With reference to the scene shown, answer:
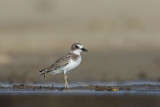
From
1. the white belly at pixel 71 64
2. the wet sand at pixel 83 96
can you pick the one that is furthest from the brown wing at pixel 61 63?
the wet sand at pixel 83 96

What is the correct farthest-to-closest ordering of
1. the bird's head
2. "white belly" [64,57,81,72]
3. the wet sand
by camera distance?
the bird's head
"white belly" [64,57,81,72]
the wet sand

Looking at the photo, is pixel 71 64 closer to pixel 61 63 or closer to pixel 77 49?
pixel 61 63

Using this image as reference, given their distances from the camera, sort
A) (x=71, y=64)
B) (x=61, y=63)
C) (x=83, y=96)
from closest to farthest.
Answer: (x=83, y=96)
(x=71, y=64)
(x=61, y=63)

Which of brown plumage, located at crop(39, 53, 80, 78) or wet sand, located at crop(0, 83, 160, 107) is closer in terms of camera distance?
wet sand, located at crop(0, 83, 160, 107)

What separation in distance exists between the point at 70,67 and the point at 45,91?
2.46 m

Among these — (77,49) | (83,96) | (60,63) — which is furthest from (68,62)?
(83,96)

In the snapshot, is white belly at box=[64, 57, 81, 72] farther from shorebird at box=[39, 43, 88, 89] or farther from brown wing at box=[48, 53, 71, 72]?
brown wing at box=[48, 53, 71, 72]

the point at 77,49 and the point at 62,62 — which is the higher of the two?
the point at 77,49

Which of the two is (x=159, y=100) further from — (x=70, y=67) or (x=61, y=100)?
(x=70, y=67)

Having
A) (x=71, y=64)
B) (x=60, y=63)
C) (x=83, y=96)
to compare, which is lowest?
(x=83, y=96)

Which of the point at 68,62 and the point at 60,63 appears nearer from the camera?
A: the point at 68,62

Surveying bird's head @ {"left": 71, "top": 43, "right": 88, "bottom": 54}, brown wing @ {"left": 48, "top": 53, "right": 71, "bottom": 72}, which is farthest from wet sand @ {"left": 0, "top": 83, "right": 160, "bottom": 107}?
bird's head @ {"left": 71, "top": 43, "right": 88, "bottom": 54}

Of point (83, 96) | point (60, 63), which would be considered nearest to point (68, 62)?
point (60, 63)

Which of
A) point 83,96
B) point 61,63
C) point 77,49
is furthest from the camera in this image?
point 77,49
